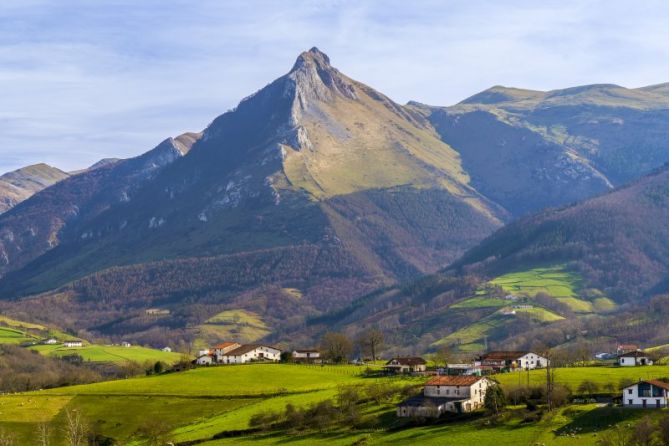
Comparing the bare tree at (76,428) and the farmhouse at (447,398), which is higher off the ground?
the farmhouse at (447,398)

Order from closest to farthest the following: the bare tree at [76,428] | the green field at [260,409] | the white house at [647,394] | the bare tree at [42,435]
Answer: the green field at [260,409], the white house at [647,394], the bare tree at [76,428], the bare tree at [42,435]

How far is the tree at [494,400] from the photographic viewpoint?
122 metres

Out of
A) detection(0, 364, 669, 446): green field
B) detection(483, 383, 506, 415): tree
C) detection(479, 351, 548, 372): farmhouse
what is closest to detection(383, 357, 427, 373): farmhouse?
detection(0, 364, 669, 446): green field

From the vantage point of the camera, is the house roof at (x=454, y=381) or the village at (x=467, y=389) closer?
the village at (x=467, y=389)

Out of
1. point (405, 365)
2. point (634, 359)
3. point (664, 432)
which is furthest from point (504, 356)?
point (664, 432)

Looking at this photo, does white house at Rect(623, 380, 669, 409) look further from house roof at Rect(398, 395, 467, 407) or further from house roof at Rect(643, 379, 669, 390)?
house roof at Rect(398, 395, 467, 407)

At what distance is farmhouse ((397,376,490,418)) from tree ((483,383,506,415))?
3520 millimetres

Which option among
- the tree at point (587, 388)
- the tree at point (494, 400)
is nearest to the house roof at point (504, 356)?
the tree at point (587, 388)

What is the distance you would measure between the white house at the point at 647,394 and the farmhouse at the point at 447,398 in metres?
19.6

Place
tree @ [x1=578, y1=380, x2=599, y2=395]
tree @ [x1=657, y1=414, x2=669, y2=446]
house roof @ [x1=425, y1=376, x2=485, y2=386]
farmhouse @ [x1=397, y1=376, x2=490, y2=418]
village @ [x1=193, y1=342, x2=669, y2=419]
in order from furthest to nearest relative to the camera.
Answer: house roof @ [x1=425, y1=376, x2=485, y2=386] → tree @ [x1=578, y1=380, x2=599, y2=395] → farmhouse @ [x1=397, y1=376, x2=490, y2=418] → village @ [x1=193, y1=342, x2=669, y2=419] → tree @ [x1=657, y1=414, x2=669, y2=446]

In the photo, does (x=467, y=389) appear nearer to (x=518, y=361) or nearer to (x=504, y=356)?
(x=518, y=361)

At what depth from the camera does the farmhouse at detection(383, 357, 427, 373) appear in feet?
584

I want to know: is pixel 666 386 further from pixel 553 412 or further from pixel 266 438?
pixel 266 438

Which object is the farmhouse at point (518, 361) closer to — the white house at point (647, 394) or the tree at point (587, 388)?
the tree at point (587, 388)
